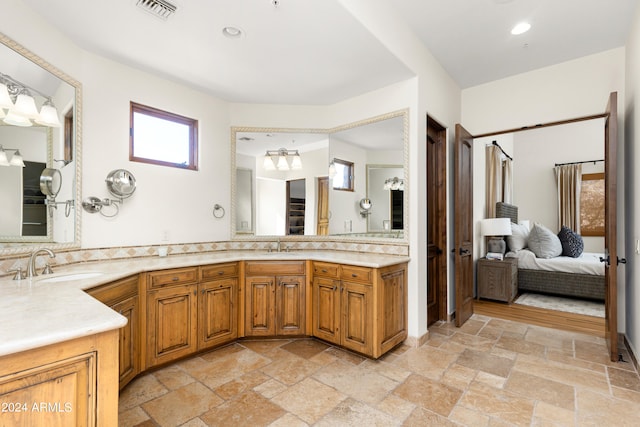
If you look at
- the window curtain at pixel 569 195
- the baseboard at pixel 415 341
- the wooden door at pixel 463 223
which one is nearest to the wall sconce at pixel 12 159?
the baseboard at pixel 415 341

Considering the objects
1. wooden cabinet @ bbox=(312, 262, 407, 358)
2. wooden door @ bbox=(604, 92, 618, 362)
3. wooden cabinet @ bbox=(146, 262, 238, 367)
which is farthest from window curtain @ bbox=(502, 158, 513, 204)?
wooden cabinet @ bbox=(146, 262, 238, 367)

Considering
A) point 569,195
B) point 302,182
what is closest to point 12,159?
point 302,182

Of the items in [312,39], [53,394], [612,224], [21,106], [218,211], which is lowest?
[53,394]

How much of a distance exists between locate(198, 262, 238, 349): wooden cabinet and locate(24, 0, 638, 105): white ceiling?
188 cm

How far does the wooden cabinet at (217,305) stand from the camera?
2736mm

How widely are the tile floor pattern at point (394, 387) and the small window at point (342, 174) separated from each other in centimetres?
174

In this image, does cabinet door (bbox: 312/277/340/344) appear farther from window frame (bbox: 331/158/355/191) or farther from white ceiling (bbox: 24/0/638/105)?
white ceiling (bbox: 24/0/638/105)

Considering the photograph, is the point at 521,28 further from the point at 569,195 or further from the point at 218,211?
the point at 569,195

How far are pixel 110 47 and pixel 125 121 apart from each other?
1.96ft

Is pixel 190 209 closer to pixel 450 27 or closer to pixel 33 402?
pixel 33 402

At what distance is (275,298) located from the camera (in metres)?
3.07

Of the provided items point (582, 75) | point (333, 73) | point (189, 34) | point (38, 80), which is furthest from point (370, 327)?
point (582, 75)

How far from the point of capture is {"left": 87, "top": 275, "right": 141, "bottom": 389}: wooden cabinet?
203 cm

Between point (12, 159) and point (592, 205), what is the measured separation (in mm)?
8698
